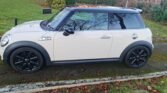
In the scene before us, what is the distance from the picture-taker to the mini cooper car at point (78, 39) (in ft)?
18.9

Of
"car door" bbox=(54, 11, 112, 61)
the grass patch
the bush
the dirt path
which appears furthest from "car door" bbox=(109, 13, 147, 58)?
the bush

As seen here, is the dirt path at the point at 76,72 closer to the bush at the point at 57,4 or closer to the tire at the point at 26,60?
the tire at the point at 26,60

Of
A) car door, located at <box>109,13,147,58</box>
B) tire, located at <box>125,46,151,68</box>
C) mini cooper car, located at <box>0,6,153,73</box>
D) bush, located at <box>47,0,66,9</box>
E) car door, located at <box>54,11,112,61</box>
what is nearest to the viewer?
mini cooper car, located at <box>0,6,153,73</box>

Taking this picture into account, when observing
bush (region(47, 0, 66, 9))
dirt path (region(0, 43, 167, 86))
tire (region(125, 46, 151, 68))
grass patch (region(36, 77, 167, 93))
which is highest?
bush (region(47, 0, 66, 9))

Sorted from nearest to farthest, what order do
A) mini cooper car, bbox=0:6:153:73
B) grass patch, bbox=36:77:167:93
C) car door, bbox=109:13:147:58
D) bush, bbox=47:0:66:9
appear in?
1. grass patch, bbox=36:77:167:93
2. mini cooper car, bbox=0:6:153:73
3. car door, bbox=109:13:147:58
4. bush, bbox=47:0:66:9

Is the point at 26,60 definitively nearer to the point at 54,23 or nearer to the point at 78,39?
the point at 54,23

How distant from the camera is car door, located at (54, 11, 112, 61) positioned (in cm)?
593

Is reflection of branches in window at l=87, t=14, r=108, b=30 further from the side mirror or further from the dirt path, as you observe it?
the dirt path

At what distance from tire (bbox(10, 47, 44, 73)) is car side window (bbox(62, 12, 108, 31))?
35.1 inches

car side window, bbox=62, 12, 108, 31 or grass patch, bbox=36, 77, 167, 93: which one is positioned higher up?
car side window, bbox=62, 12, 108, 31

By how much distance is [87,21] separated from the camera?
612cm

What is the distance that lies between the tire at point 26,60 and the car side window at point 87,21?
89 centimetres

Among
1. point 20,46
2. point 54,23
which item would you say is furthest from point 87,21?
point 20,46

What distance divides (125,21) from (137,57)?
105cm
